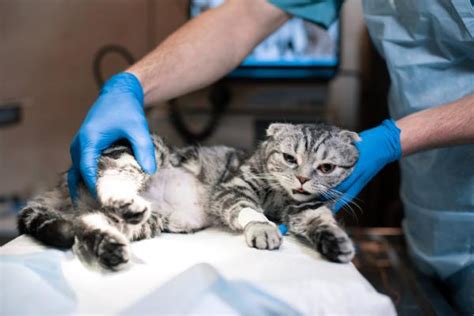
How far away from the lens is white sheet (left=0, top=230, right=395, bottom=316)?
2.27 ft

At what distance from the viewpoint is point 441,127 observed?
1042 mm

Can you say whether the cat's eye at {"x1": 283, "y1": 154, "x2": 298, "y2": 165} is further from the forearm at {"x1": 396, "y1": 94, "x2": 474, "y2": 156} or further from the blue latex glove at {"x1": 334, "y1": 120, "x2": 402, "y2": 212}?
the forearm at {"x1": 396, "y1": 94, "x2": 474, "y2": 156}

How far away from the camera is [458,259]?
1.20 meters

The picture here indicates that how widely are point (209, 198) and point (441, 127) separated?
624 millimetres

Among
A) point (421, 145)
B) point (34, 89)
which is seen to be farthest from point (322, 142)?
point (34, 89)

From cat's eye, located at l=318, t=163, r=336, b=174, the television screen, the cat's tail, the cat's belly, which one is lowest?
the cat's belly

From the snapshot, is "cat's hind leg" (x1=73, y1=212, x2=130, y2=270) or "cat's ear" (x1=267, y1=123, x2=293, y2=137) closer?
"cat's hind leg" (x1=73, y1=212, x2=130, y2=270)

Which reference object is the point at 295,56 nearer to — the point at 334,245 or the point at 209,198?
the point at 209,198

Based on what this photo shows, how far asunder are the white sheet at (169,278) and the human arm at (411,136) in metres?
0.31

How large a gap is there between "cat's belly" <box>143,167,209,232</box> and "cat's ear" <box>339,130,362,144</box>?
42 centimetres

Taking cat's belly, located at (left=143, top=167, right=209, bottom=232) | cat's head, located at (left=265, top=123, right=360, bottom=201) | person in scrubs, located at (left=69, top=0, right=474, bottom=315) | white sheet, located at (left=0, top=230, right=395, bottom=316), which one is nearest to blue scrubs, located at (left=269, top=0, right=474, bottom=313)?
person in scrubs, located at (left=69, top=0, right=474, bottom=315)

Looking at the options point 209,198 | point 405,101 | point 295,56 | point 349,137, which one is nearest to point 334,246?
point 349,137

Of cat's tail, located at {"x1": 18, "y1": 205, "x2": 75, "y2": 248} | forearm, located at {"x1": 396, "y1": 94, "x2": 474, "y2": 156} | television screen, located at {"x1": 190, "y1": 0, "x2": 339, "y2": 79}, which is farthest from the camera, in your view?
television screen, located at {"x1": 190, "y1": 0, "x2": 339, "y2": 79}

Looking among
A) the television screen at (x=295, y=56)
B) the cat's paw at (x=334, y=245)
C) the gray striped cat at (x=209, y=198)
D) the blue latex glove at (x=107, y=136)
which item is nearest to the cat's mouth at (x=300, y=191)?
the gray striped cat at (x=209, y=198)
